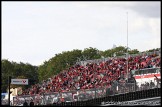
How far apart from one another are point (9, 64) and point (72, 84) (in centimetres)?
7342

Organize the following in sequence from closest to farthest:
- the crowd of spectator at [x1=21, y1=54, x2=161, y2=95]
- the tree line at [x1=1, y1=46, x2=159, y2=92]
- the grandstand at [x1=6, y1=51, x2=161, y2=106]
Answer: the grandstand at [x1=6, y1=51, x2=161, y2=106] < the crowd of spectator at [x1=21, y1=54, x2=161, y2=95] < the tree line at [x1=1, y1=46, x2=159, y2=92]

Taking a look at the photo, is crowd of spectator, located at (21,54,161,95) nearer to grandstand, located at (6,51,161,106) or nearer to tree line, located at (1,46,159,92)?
grandstand, located at (6,51,161,106)

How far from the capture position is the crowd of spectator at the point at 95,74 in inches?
2312

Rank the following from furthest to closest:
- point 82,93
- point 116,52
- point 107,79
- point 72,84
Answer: point 116,52 < point 72,84 < point 107,79 < point 82,93

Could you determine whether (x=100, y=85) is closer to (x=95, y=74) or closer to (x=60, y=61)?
(x=95, y=74)

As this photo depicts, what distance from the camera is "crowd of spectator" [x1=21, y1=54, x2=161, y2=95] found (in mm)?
58719

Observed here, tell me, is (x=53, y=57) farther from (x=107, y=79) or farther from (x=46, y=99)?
(x=46, y=99)

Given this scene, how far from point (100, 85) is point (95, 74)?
23.0ft

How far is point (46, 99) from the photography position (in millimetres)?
43094

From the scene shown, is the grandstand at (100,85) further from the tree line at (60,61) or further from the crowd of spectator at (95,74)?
Result: the tree line at (60,61)

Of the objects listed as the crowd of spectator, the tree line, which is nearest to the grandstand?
the crowd of spectator

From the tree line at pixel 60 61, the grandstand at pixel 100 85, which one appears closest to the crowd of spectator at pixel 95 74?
the grandstand at pixel 100 85

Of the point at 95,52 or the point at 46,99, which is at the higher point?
the point at 95,52

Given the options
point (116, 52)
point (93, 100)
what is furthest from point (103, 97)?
point (116, 52)
